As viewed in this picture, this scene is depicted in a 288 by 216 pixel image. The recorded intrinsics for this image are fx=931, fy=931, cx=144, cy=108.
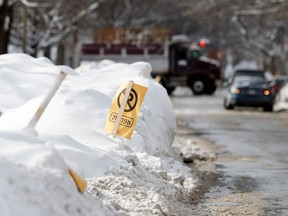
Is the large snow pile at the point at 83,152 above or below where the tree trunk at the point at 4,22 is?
above

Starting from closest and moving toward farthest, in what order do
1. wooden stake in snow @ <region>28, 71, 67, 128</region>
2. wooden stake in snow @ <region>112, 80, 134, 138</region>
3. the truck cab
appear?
wooden stake in snow @ <region>28, 71, 67, 128</region> → wooden stake in snow @ <region>112, 80, 134, 138</region> → the truck cab

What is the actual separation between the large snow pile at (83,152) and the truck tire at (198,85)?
32.3 metres

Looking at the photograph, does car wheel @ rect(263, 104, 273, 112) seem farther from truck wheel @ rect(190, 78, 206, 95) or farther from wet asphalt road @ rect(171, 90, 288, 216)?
truck wheel @ rect(190, 78, 206, 95)

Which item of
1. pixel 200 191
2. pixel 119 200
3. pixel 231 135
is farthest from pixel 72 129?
pixel 231 135

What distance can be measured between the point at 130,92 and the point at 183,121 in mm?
16726

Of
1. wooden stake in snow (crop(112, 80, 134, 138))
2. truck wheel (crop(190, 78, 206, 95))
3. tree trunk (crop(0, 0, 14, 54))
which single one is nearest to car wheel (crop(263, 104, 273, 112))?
tree trunk (crop(0, 0, 14, 54))

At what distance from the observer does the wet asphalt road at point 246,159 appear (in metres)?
11.3

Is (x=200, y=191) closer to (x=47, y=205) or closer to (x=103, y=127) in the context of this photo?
(x=103, y=127)

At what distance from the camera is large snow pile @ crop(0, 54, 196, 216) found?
280 inches

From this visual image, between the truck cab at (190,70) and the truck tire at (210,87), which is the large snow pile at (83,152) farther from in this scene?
the truck tire at (210,87)

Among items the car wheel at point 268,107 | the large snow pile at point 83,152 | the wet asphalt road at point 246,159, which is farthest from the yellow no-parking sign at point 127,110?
the car wheel at point 268,107

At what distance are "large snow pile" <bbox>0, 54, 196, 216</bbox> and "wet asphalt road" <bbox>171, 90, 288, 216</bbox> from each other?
54cm

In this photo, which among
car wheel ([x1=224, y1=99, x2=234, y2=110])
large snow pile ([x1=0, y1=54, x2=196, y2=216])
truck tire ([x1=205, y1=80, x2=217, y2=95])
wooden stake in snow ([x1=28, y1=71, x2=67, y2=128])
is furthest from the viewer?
truck tire ([x1=205, y1=80, x2=217, y2=95])

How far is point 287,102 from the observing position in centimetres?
3688
